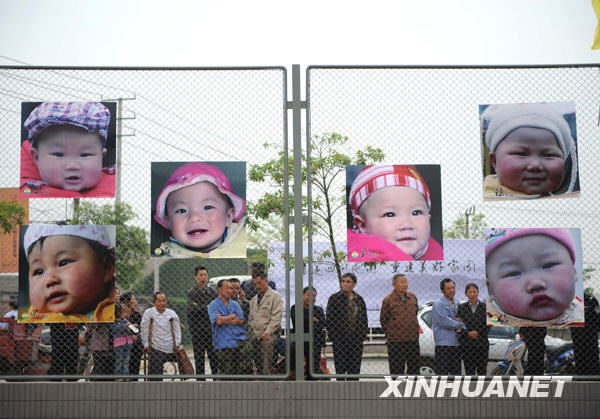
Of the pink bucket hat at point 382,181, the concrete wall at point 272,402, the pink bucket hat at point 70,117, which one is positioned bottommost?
the concrete wall at point 272,402

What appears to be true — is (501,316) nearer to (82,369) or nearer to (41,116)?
(82,369)

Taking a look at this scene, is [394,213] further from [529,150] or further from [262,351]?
[262,351]

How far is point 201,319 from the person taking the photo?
6.26 m

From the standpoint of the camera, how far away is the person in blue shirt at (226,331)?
6.15m

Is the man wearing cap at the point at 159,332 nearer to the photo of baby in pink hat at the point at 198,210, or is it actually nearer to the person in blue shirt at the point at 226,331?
the person in blue shirt at the point at 226,331

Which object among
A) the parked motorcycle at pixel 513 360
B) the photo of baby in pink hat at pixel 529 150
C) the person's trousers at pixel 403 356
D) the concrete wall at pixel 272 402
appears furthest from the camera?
the parked motorcycle at pixel 513 360

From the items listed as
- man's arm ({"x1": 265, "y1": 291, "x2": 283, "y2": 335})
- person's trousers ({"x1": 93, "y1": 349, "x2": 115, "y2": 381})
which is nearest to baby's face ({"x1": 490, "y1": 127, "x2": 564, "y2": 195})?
man's arm ({"x1": 265, "y1": 291, "x2": 283, "y2": 335})

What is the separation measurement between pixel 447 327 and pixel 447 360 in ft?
1.10

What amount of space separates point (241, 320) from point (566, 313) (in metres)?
3.34

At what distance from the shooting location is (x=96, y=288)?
248 inches

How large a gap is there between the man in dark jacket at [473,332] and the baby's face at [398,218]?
30.8 inches

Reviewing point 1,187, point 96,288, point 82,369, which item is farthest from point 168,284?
point 1,187

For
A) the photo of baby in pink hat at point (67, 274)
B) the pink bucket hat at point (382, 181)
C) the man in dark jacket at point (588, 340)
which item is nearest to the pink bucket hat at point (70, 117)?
the photo of baby in pink hat at point (67, 274)

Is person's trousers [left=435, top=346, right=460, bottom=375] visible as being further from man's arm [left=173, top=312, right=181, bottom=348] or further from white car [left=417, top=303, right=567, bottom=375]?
man's arm [left=173, top=312, right=181, bottom=348]
